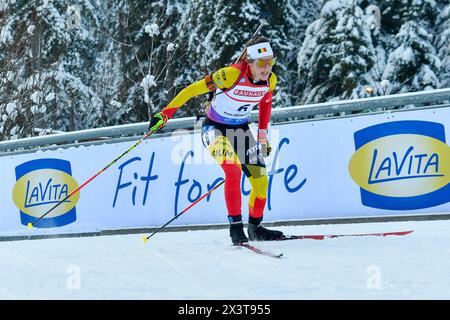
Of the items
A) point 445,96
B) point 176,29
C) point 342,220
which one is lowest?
point 342,220

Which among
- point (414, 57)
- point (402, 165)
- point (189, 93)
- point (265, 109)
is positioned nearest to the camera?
point (189, 93)

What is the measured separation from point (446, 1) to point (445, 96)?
17084mm

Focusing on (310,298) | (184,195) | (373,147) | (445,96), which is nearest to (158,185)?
(184,195)

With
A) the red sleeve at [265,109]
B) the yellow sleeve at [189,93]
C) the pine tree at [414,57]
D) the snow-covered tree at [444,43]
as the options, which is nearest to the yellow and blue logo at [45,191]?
the yellow sleeve at [189,93]

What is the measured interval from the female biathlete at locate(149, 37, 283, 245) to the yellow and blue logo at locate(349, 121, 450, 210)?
1.25 meters

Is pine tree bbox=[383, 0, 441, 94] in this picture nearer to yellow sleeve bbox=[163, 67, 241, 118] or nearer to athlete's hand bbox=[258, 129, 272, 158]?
athlete's hand bbox=[258, 129, 272, 158]

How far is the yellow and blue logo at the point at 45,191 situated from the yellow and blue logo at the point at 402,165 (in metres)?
3.86

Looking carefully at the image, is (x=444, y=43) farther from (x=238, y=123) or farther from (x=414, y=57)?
(x=238, y=123)

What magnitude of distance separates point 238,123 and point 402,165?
1820 millimetres

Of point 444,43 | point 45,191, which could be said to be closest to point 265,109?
point 45,191

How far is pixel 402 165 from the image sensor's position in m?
6.51

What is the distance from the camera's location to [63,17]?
2586 cm

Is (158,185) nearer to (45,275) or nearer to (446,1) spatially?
(45,275)
